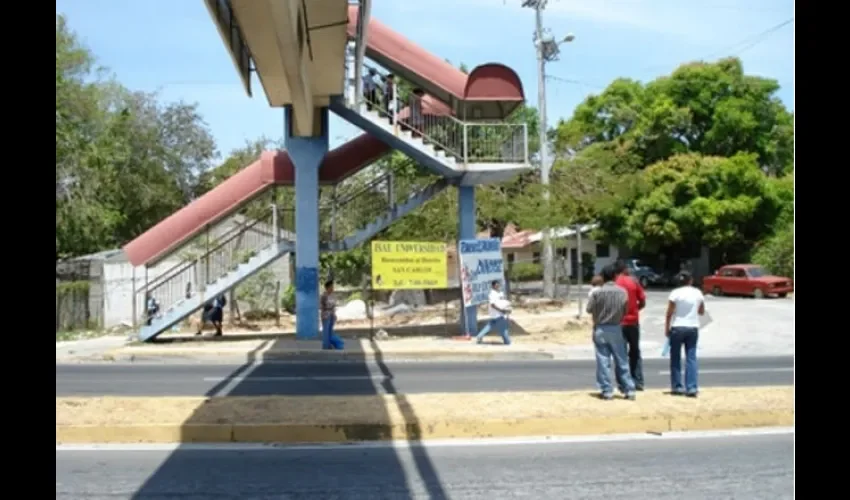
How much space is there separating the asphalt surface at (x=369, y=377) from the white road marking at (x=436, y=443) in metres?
3.57

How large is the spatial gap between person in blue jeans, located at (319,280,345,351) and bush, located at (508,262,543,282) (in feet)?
79.6

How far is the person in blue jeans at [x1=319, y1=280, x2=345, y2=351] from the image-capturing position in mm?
18781

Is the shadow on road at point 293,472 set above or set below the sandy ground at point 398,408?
below

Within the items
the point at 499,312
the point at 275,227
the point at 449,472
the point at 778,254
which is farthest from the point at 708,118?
the point at 449,472

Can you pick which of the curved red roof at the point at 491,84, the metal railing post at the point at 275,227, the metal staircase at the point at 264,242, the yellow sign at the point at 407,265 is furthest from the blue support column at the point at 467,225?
the metal railing post at the point at 275,227

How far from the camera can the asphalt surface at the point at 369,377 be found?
490 inches

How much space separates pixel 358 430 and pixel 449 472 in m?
1.59

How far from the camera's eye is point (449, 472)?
7023mm

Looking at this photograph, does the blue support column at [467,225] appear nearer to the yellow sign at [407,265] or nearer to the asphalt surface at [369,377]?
the yellow sign at [407,265]

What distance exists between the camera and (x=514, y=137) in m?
21.0

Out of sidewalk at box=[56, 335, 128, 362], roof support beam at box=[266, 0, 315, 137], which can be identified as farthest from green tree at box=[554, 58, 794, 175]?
sidewalk at box=[56, 335, 128, 362]

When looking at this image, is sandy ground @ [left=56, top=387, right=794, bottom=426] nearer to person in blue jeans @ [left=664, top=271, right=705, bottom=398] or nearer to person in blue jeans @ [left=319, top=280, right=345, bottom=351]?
person in blue jeans @ [left=664, top=271, right=705, bottom=398]

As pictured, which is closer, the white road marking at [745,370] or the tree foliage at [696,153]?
the white road marking at [745,370]

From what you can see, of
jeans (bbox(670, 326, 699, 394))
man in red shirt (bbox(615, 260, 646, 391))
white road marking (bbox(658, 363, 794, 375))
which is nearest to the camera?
jeans (bbox(670, 326, 699, 394))
